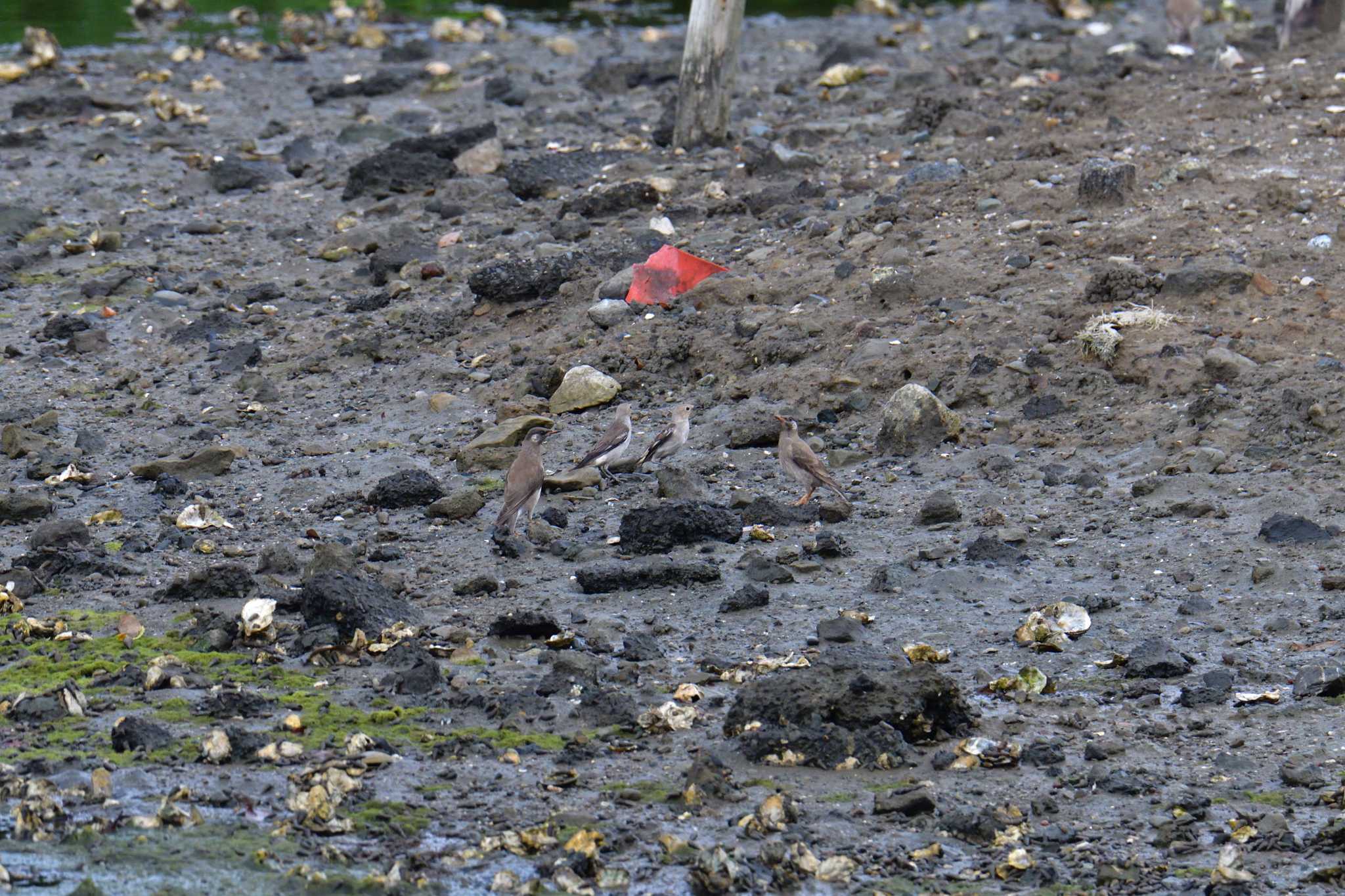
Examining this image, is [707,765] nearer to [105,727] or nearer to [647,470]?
[105,727]

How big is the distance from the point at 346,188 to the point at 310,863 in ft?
25.1

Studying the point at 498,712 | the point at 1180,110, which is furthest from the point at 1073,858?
the point at 1180,110

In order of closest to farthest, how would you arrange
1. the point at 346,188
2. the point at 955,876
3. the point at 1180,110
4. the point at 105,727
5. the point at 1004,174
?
the point at 955,876
the point at 105,727
the point at 1004,174
the point at 1180,110
the point at 346,188

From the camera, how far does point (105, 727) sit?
213 inches

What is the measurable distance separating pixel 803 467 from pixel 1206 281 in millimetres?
2349

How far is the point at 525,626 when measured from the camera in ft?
19.9

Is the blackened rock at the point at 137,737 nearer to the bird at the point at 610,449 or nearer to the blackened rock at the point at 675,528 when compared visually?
the blackened rock at the point at 675,528

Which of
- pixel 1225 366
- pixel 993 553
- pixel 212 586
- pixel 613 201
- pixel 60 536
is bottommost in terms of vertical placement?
pixel 60 536

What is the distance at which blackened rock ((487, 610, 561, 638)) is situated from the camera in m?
6.05

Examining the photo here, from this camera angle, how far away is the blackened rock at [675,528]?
6.83 meters

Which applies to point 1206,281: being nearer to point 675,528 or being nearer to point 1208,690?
point 675,528

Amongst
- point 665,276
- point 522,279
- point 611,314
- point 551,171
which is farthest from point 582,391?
point 551,171

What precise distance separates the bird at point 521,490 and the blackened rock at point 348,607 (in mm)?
808

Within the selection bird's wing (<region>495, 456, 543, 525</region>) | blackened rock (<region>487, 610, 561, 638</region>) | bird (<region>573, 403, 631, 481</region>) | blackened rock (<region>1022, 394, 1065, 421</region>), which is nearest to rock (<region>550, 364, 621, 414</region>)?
bird (<region>573, 403, 631, 481</region>)
